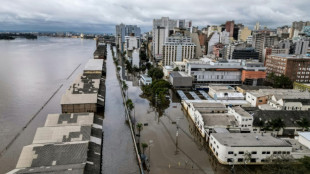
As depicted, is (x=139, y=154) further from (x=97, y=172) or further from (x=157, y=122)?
(x=157, y=122)

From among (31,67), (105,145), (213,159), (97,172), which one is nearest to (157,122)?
(105,145)

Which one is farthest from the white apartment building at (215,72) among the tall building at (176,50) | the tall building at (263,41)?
the tall building at (263,41)

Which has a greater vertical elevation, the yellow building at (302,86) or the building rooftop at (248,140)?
the yellow building at (302,86)

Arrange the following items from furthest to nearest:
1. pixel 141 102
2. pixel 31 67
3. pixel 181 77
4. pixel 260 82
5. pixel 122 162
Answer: pixel 31 67, pixel 260 82, pixel 181 77, pixel 141 102, pixel 122 162

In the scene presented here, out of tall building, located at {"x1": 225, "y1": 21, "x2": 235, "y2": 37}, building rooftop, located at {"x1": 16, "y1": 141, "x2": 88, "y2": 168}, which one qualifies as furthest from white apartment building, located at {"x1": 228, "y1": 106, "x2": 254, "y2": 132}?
tall building, located at {"x1": 225, "y1": 21, "x2": 235, "y2": 37}

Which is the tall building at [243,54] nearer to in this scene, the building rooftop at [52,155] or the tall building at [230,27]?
the building rooftop at [52,155]

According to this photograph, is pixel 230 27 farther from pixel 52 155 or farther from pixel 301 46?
pixel 52 155

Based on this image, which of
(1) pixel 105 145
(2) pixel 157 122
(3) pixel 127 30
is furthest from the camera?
(3) pixel 127 30
